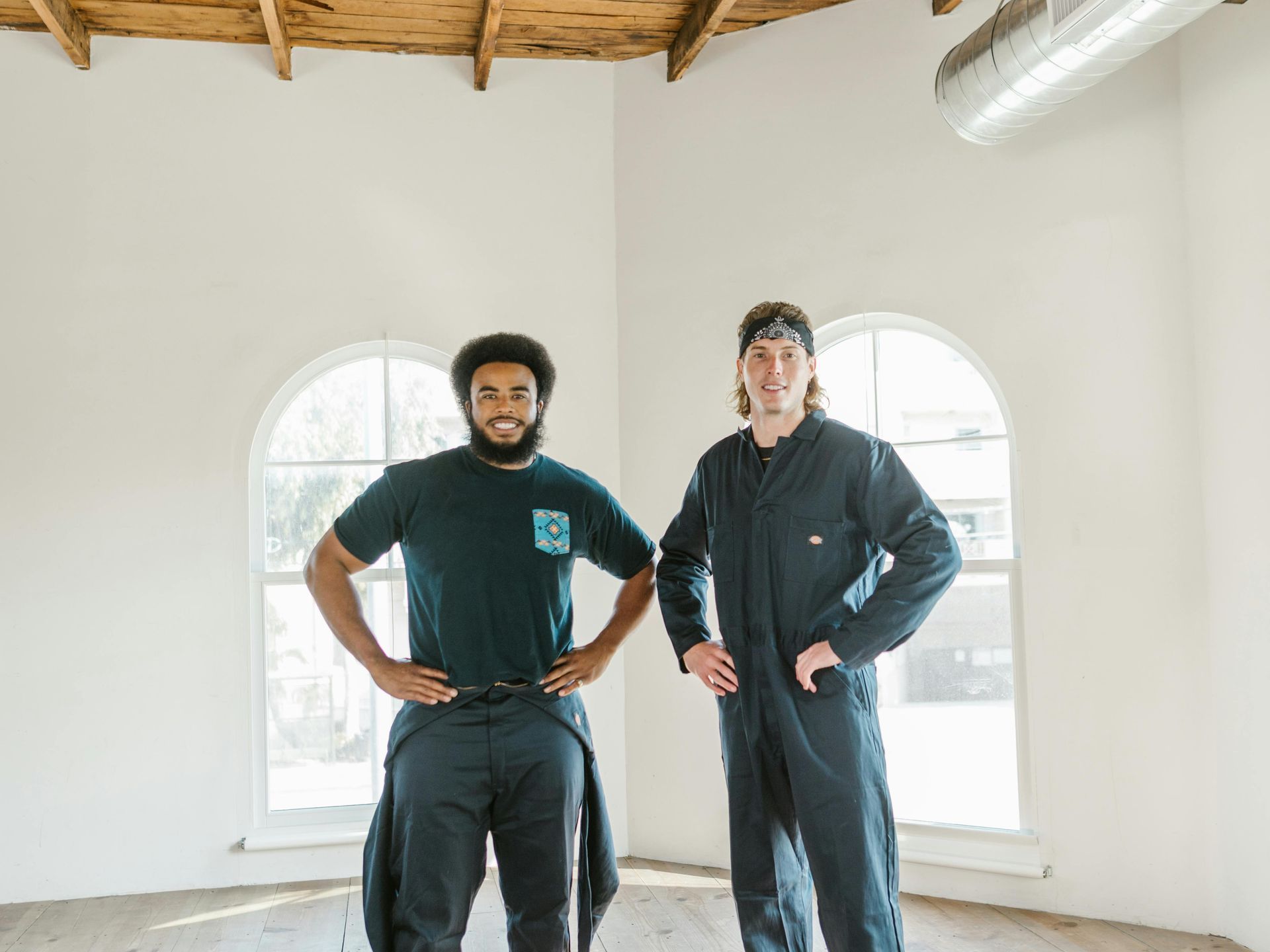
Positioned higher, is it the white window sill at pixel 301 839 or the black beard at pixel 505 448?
the black beard at pixel 505 448

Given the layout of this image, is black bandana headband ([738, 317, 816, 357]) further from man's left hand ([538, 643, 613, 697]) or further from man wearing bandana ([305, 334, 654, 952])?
man's left hand ([538, 643, 613, 697])

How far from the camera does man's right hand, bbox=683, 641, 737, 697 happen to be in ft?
7.98

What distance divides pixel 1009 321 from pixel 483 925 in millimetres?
2883

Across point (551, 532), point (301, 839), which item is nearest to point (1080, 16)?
point (551, 532)

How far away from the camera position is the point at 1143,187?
3.46 meters

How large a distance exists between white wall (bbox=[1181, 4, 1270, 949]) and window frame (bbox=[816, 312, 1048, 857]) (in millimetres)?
586

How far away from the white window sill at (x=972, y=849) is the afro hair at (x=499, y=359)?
210 cm

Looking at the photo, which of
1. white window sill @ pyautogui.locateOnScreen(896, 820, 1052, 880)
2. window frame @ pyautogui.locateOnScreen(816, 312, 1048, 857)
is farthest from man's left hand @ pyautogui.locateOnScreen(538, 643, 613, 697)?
window frame @ pyautogui.locateOnScreen(816, 312, 1048, 857)

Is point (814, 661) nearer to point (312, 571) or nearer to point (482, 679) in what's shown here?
point (482, 679)

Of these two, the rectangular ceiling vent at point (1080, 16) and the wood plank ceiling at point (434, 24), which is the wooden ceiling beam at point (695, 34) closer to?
the wood plank ceiling at point (434, 24)

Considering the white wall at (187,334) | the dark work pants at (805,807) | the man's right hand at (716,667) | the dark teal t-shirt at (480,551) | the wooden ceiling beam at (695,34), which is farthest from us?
the white wall at (187,334)

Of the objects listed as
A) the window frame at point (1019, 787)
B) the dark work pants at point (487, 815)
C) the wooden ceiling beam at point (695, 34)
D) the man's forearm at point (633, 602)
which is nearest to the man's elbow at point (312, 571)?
the dark work pants at point (487, 815)

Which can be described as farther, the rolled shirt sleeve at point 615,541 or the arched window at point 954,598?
the arched window at point 954,598

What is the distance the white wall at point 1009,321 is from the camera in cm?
341
